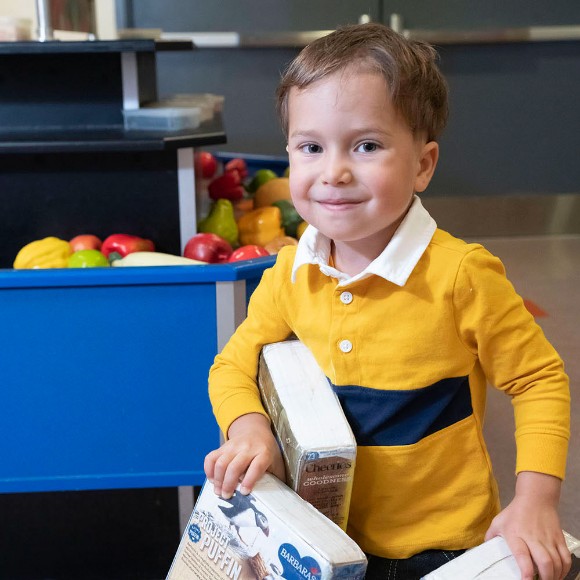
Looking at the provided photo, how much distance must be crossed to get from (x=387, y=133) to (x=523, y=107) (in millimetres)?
3089

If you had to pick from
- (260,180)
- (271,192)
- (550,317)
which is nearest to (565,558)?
(271,192)

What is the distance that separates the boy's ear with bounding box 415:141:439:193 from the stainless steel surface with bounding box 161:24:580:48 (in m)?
2.79

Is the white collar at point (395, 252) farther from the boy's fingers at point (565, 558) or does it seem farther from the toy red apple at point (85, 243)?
the toy red apple at point (85, 243)

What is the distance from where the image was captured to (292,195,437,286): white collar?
0.76 meters

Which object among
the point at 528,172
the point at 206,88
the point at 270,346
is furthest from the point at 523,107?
the point at 270,346

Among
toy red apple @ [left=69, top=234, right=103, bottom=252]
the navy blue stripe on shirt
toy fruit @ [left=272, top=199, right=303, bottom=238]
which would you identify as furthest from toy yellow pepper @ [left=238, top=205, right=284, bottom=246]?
the navy blue stripe on shirt

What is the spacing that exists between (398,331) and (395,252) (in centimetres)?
7

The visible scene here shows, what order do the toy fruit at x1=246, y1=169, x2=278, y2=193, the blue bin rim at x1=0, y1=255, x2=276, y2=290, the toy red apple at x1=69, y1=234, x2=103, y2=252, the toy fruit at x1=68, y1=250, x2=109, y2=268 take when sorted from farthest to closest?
1. the toy fruit at x1=246, y1=169, x2=278, y2=193
2. the toy red apple at x1=69, y1=234, x2=103, y2=252
3. the toy fruit at x1=68, y1=250, x2=109, y2=268
4. the blue bin rim at x1=0, y1=255, x2=276, y2=290

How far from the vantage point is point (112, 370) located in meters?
1.22

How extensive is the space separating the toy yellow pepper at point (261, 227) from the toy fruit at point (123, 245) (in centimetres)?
27

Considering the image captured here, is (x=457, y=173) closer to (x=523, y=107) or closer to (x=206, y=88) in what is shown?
(x=523, y=107)

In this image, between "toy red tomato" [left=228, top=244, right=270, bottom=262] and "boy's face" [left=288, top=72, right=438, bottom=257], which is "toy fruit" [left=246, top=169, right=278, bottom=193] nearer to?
"toy red tomato" [left=228, top=244, right=270, bottom=262]

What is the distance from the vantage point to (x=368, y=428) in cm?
79


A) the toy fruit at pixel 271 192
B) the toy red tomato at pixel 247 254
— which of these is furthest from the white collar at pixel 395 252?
the toy fruit at pixel 271 192
